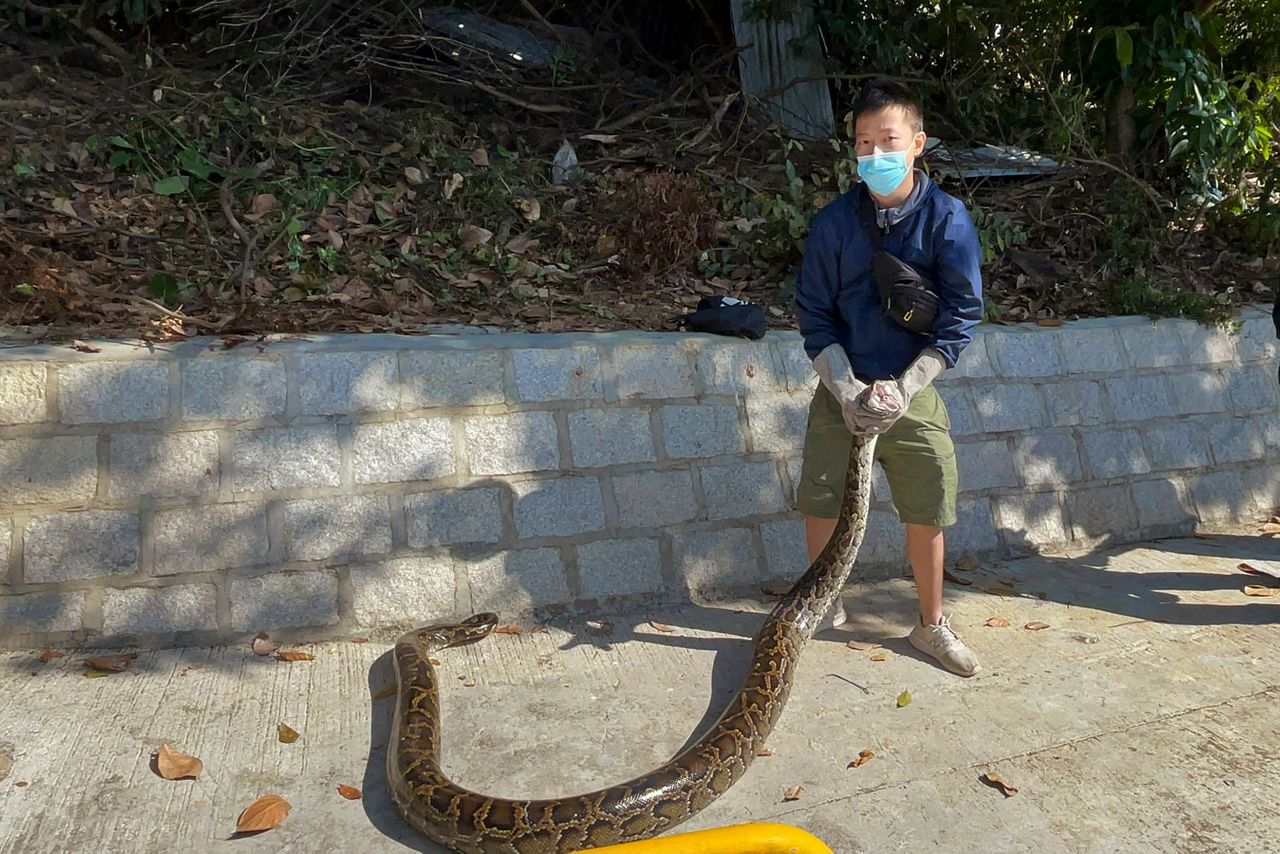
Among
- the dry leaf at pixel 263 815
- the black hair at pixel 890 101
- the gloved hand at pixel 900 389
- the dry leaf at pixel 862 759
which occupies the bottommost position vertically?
the dry leaf at pixel 862 759

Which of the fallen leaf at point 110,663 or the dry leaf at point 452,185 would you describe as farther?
the dry leaf at point 452,185

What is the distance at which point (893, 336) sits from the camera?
4.04m

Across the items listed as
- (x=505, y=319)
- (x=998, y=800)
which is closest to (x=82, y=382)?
(x=505, y=319)

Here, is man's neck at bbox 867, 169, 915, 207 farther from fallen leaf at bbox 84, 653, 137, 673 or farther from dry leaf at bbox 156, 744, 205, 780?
fallen leaf at bbox 84, 653, 137, 673

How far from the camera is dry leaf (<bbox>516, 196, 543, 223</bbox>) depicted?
7074 millimetres

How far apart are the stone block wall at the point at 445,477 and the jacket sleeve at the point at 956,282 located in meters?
1.63

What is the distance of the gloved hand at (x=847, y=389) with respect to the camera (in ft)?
12.6

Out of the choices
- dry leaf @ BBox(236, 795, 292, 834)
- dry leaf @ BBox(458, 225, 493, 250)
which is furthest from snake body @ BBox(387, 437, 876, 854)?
dry leaf @ BBox(458, 225, 493, 250)

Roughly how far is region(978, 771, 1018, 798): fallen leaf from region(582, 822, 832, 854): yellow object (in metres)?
1.82

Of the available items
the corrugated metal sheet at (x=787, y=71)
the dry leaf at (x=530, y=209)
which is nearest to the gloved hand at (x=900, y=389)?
the dry leaf at (x=530, y=209)

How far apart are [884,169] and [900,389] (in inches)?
33.9

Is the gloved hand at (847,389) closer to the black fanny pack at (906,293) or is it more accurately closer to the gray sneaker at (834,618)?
the black fanny pack at (906,293)

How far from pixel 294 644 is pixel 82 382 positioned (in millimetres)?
1535

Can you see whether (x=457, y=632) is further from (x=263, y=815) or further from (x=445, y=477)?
(x=263, y=815)
